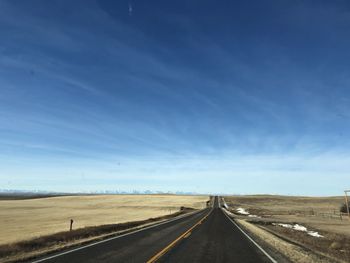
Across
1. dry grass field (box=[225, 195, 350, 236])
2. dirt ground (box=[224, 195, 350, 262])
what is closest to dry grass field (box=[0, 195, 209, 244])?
dirt ground (box=[224, 195, 350, 262])

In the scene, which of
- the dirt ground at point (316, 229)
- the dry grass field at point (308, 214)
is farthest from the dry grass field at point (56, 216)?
the dry grass field at point (308, 214)

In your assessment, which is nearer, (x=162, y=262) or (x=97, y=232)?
(x=162, y=262)

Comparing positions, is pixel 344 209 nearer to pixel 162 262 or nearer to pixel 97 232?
pixel 97 232

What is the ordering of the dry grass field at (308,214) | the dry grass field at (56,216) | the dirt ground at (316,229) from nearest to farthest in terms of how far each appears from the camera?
1. the dirt ground at (316,229)
2. the dry grass field at (56,216)
3. the dry grass field at (308,214)

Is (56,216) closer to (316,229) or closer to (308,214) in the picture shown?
(316,229)

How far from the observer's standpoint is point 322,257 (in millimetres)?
14219

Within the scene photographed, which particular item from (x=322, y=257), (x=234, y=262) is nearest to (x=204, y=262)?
(x=234, y=262)

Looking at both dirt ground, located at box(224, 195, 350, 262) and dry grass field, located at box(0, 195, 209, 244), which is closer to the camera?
dirt ground, located at box(224, 195, 350, 262)

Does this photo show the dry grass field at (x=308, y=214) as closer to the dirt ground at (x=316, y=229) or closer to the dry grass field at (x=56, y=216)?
the dirt ground at (x=316, y=229)

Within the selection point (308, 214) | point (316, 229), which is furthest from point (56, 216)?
point (308, 214)

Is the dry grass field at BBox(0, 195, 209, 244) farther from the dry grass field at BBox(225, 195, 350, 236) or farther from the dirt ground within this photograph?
the dry grass field at BBox(225, 195, 350, 236)

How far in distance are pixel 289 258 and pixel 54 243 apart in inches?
441

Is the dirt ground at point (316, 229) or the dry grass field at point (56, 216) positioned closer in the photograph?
the dirt ground at point (316, 229)

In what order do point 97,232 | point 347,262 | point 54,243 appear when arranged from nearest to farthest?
point 347,262
point 54,243
point 97,232
